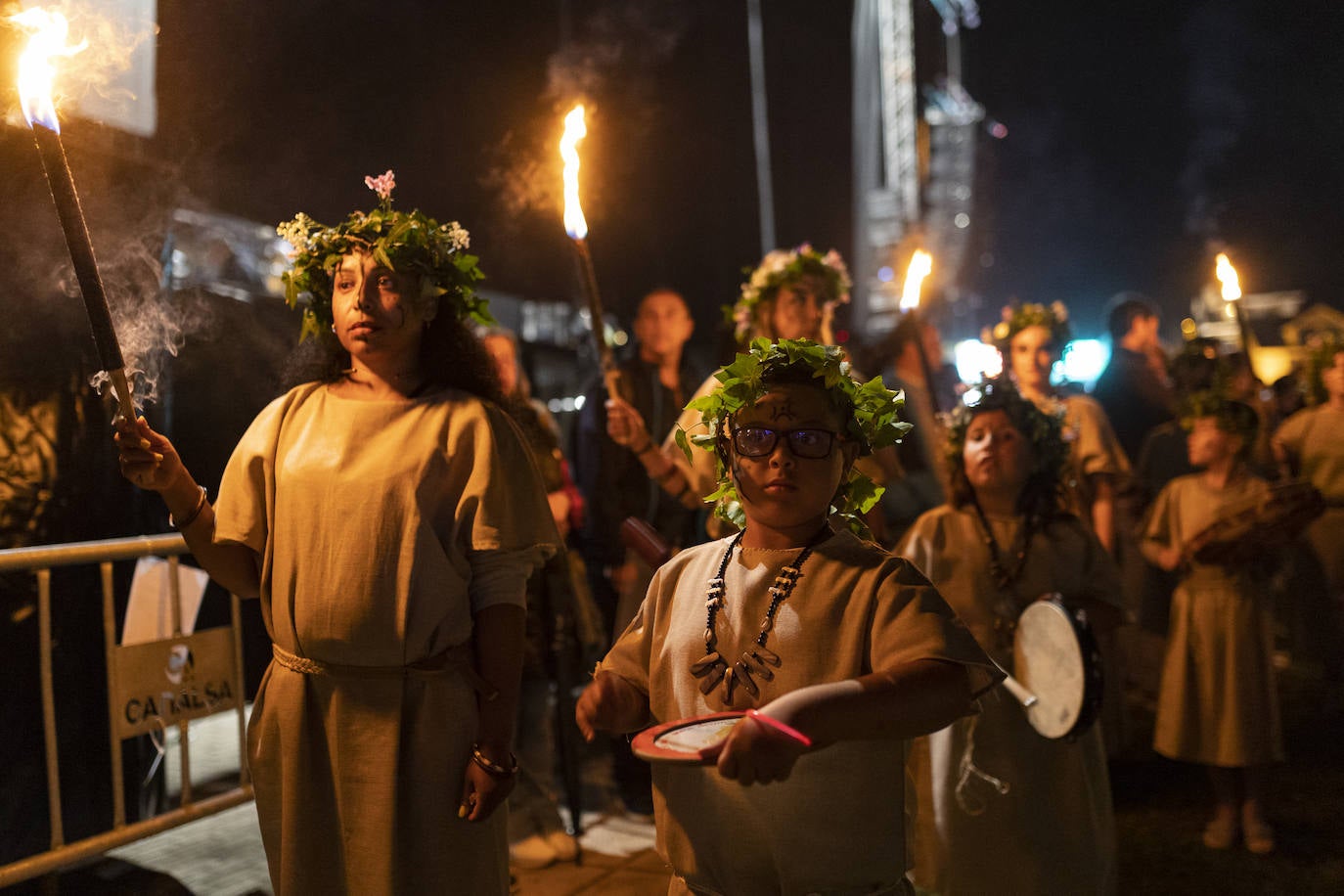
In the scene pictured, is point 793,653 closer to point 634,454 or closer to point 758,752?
point 758,752

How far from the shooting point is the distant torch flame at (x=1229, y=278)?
16.4 feet

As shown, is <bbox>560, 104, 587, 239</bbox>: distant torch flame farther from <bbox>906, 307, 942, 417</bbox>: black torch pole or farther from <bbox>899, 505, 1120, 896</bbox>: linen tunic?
<bbox>899, 505, 1120, 896</bbox>: linen tunic

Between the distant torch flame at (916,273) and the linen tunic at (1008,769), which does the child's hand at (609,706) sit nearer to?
the linen tunic at (1008,769)

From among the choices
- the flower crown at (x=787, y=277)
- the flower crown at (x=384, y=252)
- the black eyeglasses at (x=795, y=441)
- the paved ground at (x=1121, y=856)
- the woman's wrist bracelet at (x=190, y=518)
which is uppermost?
the flower crown at (x=787, y=277)

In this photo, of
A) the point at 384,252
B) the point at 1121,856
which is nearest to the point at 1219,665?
the point at 1121,856

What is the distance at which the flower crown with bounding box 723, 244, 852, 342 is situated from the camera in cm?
482

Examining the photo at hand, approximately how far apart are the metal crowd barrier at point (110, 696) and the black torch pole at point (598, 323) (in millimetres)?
1740

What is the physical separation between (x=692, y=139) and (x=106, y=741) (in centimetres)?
752

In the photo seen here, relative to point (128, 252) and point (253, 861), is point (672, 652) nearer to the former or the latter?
point (128, 252)

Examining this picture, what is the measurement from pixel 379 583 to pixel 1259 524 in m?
4.29

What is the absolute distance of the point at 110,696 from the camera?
3.67m

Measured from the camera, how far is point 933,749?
3643 mm

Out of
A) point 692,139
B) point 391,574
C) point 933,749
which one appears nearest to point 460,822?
point 391,574

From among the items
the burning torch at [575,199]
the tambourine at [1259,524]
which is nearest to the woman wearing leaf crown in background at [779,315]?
the burning torch at [575,199]
